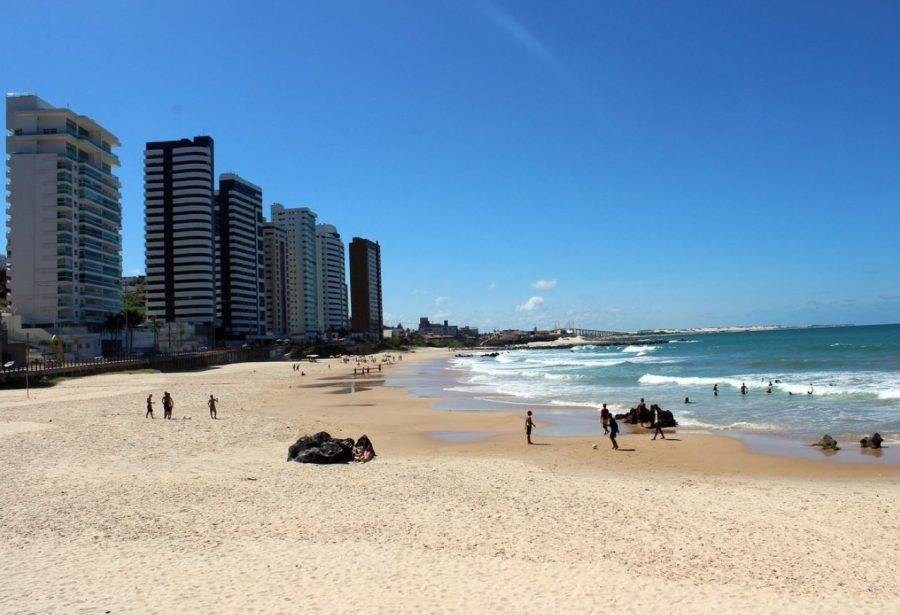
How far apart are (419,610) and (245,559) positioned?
Answer: 3.17 metres

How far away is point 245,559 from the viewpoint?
9.22 metres

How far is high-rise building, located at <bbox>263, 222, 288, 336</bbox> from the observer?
503ft

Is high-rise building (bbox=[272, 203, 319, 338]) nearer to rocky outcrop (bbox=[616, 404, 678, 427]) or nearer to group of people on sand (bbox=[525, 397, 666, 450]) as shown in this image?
rocky outcrop (bbox=[616, 404, 678, 427])

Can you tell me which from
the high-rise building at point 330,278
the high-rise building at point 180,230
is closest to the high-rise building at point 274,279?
the high-rise building at point 330,278

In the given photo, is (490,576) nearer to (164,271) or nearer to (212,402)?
(212,402)

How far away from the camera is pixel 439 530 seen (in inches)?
421

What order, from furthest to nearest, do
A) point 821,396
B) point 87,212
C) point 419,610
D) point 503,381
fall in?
point 87,212 < point 503,381 < point 821,396 < point 419,610

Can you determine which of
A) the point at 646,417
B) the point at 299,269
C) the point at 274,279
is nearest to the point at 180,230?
the point at 274,279

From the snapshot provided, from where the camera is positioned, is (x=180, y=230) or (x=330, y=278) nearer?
(x=180, y=230)

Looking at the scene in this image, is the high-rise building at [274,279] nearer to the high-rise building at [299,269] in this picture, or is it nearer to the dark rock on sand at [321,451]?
the high-rise building at [299,269]

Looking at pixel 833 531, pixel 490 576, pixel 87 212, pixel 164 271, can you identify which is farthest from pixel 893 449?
pixel 164 271

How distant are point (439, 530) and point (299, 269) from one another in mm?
162337

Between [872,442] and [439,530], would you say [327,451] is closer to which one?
[439,530]

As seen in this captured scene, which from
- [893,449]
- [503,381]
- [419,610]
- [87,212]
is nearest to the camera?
[419,610]
